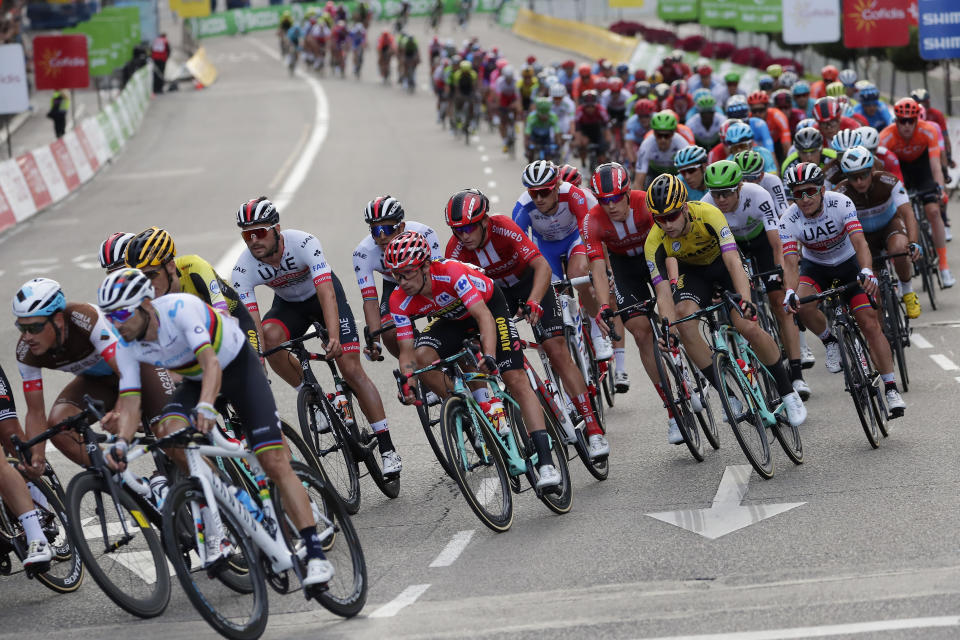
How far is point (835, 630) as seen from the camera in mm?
6426

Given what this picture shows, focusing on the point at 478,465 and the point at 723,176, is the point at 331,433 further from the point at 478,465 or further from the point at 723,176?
the point at 723,176

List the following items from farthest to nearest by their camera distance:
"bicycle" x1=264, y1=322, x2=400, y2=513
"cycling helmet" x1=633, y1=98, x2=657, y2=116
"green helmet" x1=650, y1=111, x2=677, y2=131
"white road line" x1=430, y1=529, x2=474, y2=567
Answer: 1. "cycling helmet" x1=633, y1=98, x2=657, y2=116
2. "green helmet" x1=650, y1=111, x2=677, y2=131
3. "bicycle" x1=264, y1=322, x2=400, y2=513
4. "white road line" x1=430, y1=529, x2=474, y2=567

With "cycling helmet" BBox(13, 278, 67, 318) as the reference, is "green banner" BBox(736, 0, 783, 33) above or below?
below

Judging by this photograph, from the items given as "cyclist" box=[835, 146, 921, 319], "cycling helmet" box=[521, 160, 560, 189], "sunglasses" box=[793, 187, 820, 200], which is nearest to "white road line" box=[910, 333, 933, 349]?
"cyclist" box=[835, 146, 921, 319]

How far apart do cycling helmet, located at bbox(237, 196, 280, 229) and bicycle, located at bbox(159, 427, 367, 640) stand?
2.50m

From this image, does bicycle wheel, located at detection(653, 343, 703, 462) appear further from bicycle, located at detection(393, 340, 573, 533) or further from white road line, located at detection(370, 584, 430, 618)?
white road line, located at detection(370, 584, 430, 618)

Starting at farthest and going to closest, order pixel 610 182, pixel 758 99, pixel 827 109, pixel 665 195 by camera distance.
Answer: pixel 758 99
pixel 827 109
pixel 610 182
pixel 665 195

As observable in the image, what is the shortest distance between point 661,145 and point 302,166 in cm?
1991

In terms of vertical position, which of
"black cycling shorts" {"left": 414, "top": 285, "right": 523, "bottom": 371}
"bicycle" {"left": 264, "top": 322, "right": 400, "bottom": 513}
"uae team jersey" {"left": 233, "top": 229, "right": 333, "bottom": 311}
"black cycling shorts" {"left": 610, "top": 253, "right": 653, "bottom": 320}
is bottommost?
"bicycle" {"left": 264, "top": 322, "right": 400, "bottom": 513}

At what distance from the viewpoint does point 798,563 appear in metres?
7.61

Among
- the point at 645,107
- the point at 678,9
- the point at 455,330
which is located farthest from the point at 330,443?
the point at 678,9

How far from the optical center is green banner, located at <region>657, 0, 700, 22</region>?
178 ft

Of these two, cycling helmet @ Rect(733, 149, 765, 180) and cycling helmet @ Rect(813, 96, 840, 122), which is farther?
cycling helmet @ Rect(813, 96, 840, 122)

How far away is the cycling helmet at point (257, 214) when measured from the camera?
31.4 ft
